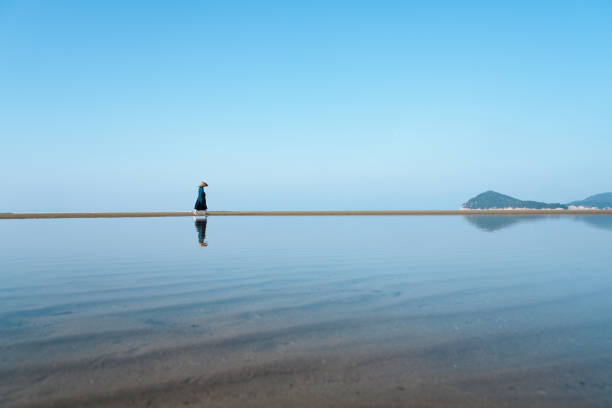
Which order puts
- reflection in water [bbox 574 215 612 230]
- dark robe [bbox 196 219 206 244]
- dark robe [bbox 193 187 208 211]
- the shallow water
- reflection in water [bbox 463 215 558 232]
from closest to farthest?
the shallow water < dark robe [bbox 196 219 206 244] < reflection in water [bbox 463 215 558 232] < reflection in water [bbox 574 215 612 230] < dark robe [bbox 193 187 208 211]

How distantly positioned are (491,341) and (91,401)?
2997 mm

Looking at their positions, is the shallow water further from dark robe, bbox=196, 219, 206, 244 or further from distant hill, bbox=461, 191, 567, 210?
distant hill, bbox=461, 191, 567, 210

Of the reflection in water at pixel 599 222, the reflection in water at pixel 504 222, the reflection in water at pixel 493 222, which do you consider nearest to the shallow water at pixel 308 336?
the reflection in water at pixel 493 222

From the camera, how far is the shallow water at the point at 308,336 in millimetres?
2451

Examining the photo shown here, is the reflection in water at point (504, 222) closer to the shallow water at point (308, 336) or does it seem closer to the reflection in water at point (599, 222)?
the reflection in water at point (599, 222)

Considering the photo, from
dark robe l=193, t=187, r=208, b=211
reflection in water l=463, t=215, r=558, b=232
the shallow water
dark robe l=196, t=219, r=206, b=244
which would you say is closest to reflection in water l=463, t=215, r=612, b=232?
reflection in water l=463, t=215, r=558, b=232

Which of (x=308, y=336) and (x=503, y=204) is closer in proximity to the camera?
(x=308, y=336)

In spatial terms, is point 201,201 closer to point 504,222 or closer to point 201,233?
point 201,233

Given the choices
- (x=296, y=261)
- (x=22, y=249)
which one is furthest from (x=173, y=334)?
(x=22, y=249)

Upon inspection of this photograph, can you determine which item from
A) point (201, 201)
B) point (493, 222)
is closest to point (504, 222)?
point (493, 222)

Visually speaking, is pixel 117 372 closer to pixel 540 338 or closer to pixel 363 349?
pixel 363 349

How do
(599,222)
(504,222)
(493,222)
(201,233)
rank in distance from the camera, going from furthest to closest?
(599,222), (493,222), (504,222), (201,233)

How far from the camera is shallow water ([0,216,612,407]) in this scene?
8.04 feet

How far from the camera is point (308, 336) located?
3512mm
